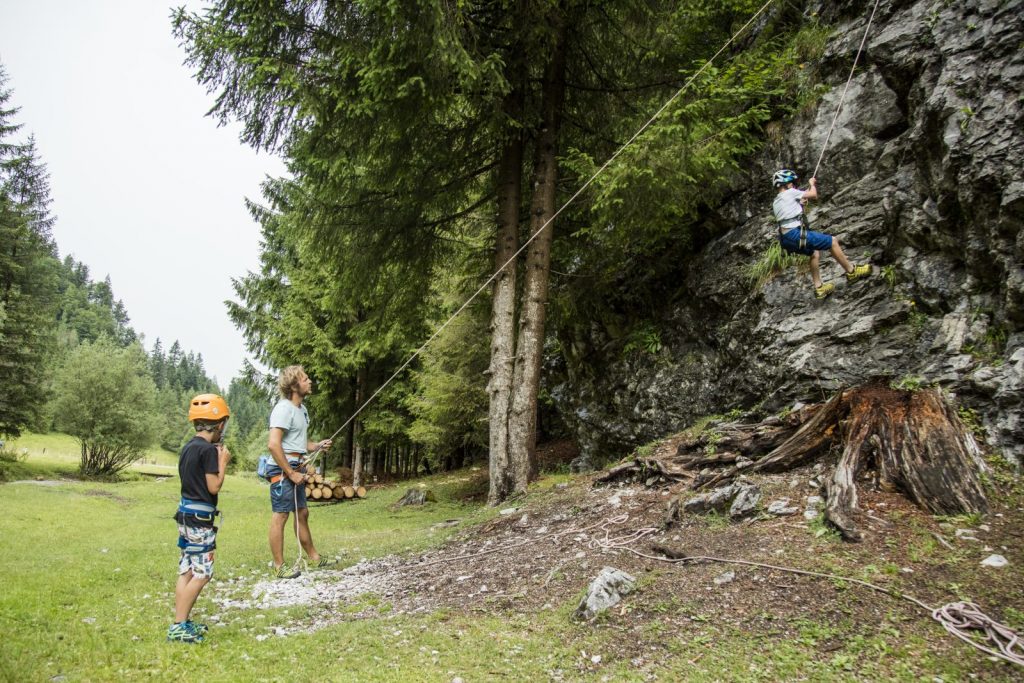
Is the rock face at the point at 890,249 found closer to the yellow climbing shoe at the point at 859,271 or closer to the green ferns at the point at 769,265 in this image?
the green ferns at the point at 769,265

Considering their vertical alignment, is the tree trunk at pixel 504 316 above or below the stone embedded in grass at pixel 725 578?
above

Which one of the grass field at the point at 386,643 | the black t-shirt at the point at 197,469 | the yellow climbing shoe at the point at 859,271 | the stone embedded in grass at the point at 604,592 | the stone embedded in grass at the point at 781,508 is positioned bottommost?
the grass field at the point at 386,643

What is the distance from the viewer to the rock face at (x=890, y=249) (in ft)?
18.7

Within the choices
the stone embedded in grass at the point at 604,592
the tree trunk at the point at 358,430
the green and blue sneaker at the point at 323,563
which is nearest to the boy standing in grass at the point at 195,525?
the green and blue sneaker at the point at 323,563

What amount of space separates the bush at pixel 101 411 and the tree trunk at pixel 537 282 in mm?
26441

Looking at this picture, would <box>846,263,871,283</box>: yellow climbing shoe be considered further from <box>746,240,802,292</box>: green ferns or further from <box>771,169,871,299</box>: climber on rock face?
<box>746,240,802,292</box>: green ferns

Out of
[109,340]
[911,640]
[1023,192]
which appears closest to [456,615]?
[911,640]

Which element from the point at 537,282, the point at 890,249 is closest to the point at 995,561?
the point at 890,249

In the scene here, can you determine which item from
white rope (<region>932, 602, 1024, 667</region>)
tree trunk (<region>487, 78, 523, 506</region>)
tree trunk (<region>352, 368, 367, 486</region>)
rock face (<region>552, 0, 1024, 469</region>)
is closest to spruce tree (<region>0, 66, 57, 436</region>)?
tree trunk (<region>352, 368, 367, 486</region>)

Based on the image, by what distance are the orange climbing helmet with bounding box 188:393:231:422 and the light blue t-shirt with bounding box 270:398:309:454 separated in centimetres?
173

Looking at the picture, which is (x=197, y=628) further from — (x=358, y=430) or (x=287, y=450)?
(x=358, y=430)

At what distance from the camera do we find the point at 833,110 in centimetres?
834

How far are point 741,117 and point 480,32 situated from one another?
14.0ft

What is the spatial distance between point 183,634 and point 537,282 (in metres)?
7.07
